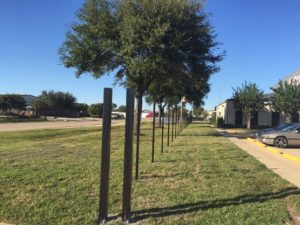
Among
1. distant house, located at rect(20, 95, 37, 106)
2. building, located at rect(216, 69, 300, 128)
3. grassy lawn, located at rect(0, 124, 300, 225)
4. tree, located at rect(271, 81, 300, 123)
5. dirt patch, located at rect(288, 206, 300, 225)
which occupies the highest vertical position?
distant house, located at rect(20, 95, 37, 106)

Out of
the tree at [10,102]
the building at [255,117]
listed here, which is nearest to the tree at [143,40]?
the building at [255,117]

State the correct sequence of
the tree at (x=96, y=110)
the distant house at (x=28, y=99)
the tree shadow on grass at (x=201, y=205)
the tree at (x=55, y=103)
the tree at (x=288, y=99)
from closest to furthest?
1. the tree shadow on grass at (x=201, y=205)
2. the tree at (x=288, y=99)
3. the tree at (x=55, y=103)
4. the tree at (x=96, y=110)
5. the distant house at (x=28, y=99)

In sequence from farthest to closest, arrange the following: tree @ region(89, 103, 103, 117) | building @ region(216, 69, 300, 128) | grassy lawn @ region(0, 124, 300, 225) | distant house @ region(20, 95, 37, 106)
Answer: distant house @ region(20, 95, 37, 106), tree @ region(89, 103, 103, 117), building @ region(216, 69, 300, 128), grassy lawn @ region(0, 124, 300, 225)

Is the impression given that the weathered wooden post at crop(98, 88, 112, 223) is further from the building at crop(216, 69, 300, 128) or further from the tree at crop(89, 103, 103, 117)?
the tree at crop(89, 103, 103, 117)

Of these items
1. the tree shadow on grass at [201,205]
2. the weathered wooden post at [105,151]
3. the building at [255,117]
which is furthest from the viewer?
the building at [255,117]

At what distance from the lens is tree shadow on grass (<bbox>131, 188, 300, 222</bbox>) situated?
19.4 feet

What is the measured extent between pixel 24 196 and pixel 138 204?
74.0 inches

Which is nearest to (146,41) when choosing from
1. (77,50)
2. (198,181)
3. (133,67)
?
(133,67)

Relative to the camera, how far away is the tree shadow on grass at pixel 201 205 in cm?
591

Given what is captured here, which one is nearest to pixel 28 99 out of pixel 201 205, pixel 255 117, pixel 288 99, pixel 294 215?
pixel 255 117

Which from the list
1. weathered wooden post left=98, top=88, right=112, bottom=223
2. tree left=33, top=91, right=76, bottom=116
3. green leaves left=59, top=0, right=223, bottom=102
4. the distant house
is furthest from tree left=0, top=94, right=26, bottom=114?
weathered wooden post left=98, top=88, right=112, bottom=223

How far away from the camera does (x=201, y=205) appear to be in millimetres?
6418

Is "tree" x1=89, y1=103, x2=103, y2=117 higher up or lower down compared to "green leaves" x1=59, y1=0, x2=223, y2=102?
lower down

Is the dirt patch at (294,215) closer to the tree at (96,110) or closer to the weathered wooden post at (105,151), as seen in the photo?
the weathered wooden post at (105,151)
